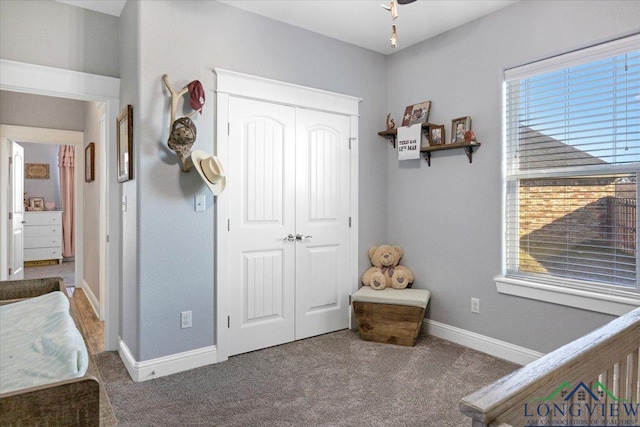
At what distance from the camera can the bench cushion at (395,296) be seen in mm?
3119

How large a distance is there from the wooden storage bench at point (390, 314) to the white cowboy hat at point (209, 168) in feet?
4.91

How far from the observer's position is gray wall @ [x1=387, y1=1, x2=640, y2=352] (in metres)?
2.59

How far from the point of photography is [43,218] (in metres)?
7.41

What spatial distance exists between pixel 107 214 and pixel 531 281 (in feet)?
10.6

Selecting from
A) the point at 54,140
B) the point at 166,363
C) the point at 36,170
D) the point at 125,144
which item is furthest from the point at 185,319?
the point at 36,170

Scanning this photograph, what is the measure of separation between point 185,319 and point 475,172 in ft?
8.00

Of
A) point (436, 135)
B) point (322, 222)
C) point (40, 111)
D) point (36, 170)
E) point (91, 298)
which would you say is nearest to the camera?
point (436, 135)

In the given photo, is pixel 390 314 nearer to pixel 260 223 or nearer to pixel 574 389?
pixel 260 223

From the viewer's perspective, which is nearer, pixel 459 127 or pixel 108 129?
pixel 108 129

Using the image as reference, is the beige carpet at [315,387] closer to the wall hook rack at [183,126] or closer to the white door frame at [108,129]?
the white door frame at [108,129]

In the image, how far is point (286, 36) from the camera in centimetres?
320

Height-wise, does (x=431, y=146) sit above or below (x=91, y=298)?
above

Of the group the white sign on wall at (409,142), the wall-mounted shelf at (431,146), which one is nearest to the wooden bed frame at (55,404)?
the wall-mounted shelf at (431,146)

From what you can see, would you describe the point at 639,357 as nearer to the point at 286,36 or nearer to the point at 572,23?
the point at 572,23
